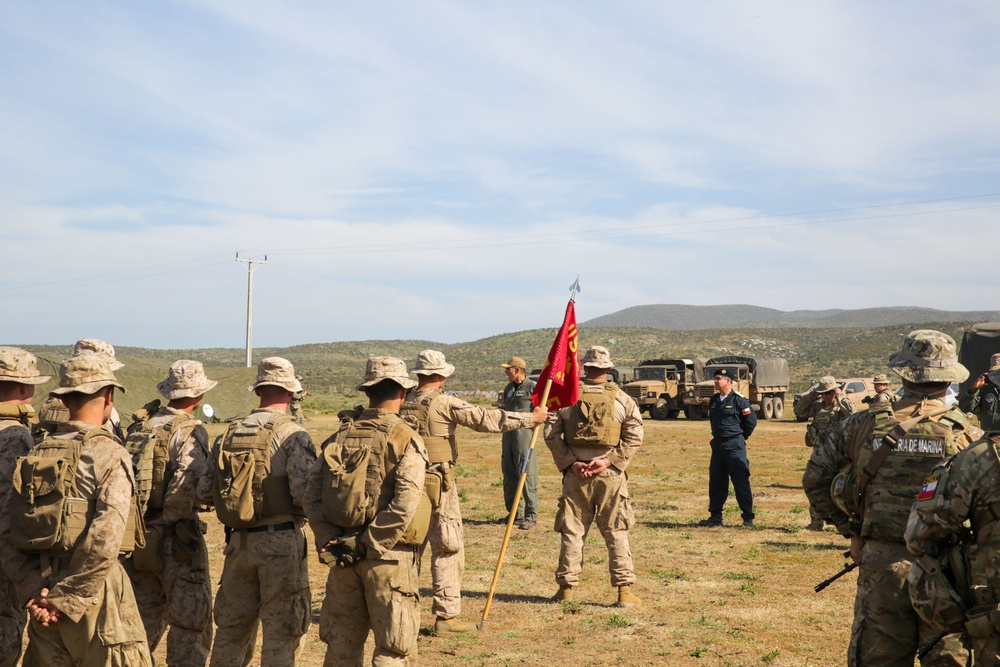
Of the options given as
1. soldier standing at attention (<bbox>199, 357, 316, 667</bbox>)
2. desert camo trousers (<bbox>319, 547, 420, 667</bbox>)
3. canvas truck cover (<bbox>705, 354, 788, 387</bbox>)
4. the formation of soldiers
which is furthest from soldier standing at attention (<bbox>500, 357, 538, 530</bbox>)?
canvas truck cover (<bbox>705, 354, 788, 387</bbox>)

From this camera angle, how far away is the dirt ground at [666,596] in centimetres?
719

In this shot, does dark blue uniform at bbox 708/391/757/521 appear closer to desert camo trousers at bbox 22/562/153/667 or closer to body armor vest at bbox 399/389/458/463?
A: body armor vest at bbox 399/389/458/463

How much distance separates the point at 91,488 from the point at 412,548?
179cm

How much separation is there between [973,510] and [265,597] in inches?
148

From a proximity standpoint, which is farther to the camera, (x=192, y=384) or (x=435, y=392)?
(x=435, y=392)

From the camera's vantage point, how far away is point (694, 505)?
14.6 metres

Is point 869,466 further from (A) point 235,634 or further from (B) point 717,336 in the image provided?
(B) point 717,336

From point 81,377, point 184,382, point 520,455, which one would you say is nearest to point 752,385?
point 520,455

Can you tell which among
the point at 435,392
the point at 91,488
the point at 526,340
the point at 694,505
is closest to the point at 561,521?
the point at 435,392

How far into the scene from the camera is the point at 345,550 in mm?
5195

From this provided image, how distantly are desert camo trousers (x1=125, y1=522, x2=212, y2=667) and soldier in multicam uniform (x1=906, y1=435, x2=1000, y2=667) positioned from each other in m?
4.30

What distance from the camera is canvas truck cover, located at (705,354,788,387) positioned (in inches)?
1519

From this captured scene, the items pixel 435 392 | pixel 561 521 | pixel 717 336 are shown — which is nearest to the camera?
pixel 435 392

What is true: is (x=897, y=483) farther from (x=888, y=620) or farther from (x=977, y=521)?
(x=977, y=521)
